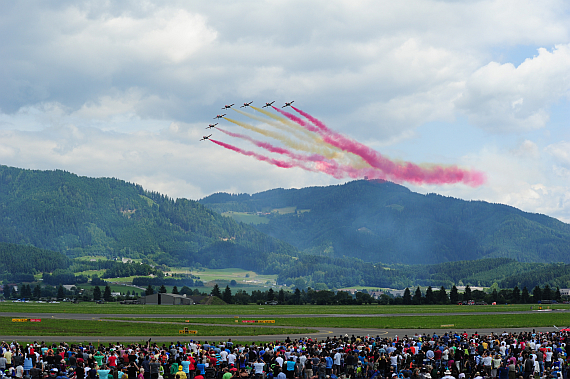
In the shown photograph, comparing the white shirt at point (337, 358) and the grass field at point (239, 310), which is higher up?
the white shirt at point (337, 358)

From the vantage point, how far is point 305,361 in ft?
131

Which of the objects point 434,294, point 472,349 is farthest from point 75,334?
point 434,294

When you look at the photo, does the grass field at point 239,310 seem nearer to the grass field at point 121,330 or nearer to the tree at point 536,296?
the tree at point 536,296

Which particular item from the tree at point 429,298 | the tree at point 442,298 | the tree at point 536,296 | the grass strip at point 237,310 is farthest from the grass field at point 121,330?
the tree at point 536,296

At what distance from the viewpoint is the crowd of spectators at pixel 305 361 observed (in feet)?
121

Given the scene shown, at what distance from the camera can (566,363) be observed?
150 feet

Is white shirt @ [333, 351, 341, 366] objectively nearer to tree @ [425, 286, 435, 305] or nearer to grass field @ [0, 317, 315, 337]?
grass field @ [0, 317, 315, 337]

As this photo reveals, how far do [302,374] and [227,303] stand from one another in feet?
520

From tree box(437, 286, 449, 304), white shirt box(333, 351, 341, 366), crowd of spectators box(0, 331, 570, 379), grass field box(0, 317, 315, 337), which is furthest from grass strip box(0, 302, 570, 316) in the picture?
white shirt box(333, 351, 341, 366)

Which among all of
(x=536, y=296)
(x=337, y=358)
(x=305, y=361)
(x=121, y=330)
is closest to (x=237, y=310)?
(x=121, y=330)

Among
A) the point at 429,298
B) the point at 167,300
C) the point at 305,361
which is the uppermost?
the point at 305,361

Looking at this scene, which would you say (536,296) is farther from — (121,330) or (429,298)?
(121,330)

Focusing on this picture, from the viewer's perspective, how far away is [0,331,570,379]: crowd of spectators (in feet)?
121

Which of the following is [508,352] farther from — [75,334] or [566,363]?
[75,334]
